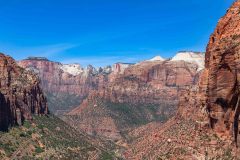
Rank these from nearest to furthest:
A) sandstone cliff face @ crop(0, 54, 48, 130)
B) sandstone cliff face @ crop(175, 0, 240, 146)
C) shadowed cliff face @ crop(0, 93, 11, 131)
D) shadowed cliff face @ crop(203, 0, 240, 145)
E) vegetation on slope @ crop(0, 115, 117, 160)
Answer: shadowed cliff face @ crop(203, 0, 240, 145), sandstone cliff face @ crop(175, 0, 240, 146), vegetation on slope @ crop(0, 115, 117, 160), shadowed cliff face @ crop(0, 93, 11, 131), sandstone cliff face @ crop(0, 54, 48, 130)

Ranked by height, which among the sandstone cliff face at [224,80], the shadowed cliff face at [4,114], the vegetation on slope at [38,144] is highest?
the sandstone cliff face at [224,80]

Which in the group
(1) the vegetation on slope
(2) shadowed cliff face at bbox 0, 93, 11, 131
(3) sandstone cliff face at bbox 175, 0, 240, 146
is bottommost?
(1) the vegetation on slope

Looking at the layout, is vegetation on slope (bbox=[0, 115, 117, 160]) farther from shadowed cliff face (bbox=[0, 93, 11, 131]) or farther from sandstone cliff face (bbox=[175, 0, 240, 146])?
sandstone cliff face (bbox=[175, 0, 240, 146])

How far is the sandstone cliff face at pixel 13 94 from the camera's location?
6722 inches

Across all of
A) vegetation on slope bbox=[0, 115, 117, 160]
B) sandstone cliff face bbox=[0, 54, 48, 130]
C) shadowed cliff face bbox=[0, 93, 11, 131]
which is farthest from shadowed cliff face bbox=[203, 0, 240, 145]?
sandstone cliff face bbox=[0, 54, 48, 130]

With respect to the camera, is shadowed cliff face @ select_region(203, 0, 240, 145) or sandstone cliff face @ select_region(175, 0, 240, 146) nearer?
shadowed cliff face @ select_region(203, 0, 240, 145)

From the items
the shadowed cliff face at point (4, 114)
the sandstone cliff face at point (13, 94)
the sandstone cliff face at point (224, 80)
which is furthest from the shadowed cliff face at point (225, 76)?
the sandstone cliff face at point (13, 94)

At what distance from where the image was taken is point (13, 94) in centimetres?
17950

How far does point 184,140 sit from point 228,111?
17284 mm

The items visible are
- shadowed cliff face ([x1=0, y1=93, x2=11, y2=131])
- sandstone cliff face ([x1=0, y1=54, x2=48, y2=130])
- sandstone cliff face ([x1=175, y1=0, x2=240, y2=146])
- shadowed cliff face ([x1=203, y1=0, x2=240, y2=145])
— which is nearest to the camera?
shadowed cliff face ([x1=203, y1=0, x2=240, y2=145])

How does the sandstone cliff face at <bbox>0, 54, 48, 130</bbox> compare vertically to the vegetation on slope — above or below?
above

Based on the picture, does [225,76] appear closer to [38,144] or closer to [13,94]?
[38,144]

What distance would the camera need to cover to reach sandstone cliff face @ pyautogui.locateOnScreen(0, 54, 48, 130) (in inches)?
6722

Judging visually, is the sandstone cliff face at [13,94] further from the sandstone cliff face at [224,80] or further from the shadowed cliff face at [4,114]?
the sandstone cliff face at [224,80]
